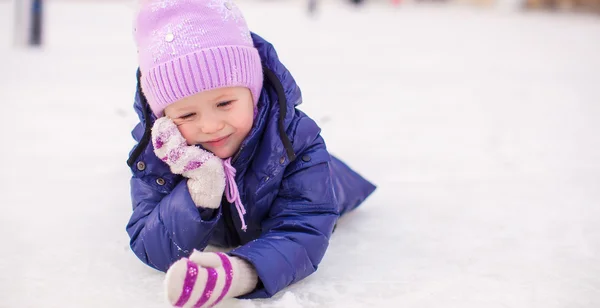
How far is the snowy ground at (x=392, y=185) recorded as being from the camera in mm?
1325

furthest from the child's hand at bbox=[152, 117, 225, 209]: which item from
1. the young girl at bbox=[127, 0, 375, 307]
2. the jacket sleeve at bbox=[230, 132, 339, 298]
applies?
the jacket sleeve at bbox=[230, 132, 339, 298]

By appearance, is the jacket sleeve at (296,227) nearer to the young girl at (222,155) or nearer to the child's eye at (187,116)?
the young girl at (222,155)

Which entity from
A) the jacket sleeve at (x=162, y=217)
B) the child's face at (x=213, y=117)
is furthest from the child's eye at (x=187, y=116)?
the jacket sleeve at (x=162, y=217)

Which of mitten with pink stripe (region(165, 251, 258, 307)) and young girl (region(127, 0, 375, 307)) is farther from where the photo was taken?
young girl (region(127, 0, 375, 307))

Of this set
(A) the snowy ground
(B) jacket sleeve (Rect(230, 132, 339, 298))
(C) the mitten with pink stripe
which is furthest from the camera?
(A) the snowy ground

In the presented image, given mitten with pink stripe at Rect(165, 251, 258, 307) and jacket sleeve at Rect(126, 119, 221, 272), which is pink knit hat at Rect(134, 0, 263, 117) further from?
mitten with pink stripe at Rect(165, 251, 258, 307)

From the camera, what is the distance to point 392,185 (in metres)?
2.07

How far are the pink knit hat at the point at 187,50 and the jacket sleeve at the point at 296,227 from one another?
0.74ft

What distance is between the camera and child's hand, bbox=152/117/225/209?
1.27 meters

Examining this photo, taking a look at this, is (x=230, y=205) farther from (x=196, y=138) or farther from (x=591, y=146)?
(x=591, y=146)

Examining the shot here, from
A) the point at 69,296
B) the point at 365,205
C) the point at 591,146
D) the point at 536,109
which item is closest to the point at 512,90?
the point at 536,109

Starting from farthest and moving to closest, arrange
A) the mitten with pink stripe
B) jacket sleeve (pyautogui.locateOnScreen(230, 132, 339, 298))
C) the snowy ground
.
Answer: the snowy ground < jacket sleeve (pyautogui.locateOnScreen(230, 132, 339, 298)) < the mitten with pink stripe

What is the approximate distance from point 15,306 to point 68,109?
7.05 feet

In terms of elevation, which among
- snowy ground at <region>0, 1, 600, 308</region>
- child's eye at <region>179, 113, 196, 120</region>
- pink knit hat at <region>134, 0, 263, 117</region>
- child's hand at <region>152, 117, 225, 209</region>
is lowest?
snowy ground at <region>0, 1, 600, 308</region>
